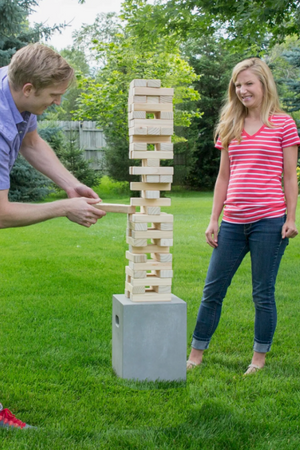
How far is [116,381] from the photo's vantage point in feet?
10.3

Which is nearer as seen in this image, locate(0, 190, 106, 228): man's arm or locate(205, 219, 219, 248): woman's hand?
locate(0, 190, 106, 228): man's arm

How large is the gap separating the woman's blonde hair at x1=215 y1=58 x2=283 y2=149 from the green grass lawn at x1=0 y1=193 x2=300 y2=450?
58.8 inches

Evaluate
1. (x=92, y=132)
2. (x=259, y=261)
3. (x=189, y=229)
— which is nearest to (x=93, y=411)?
(x=259, y=261)

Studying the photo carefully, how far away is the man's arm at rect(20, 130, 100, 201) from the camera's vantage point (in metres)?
3.04

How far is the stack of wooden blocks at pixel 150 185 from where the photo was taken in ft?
10.3

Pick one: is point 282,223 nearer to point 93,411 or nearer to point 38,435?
point 93,411

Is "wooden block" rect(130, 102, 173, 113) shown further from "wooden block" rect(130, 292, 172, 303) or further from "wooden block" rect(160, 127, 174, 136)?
"wooden block" rect(130, 292, 172, 303)

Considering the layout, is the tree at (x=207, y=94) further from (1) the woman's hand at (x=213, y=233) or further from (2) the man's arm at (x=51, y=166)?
(2) the man's arm at (x=51, y=166)

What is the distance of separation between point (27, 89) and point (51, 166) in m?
0.68

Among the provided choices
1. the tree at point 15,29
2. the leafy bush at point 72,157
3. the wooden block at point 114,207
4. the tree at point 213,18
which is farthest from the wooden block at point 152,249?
the leafy bush at point 72,157

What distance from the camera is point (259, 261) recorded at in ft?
10.5

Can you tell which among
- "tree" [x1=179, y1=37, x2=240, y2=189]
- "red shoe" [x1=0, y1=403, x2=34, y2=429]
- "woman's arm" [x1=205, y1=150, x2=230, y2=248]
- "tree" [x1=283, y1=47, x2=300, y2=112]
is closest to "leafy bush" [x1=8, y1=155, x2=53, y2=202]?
"tree" [x1=283, y1=47, x2=300, y2=112]

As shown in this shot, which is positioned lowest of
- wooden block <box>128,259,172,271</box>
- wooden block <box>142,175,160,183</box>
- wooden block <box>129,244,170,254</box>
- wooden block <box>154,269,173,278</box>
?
wooden block <box>154,269,173,278</box>

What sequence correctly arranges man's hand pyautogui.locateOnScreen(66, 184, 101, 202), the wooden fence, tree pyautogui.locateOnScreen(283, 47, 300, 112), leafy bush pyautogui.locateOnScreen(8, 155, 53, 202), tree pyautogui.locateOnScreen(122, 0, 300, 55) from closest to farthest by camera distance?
1. man's hand pyautogui.locateOnScreen(66, 184, 101, 202)
2. tree pyautogui.locateOnScreen(122, 0, 300, 55)
3. leafy bush pyautogui.locateOnScreen(8, 155, 53, 202)
4. tree pyautogui.locateOnScreen(283, 47, 300, 112)
5. the wooden fence
